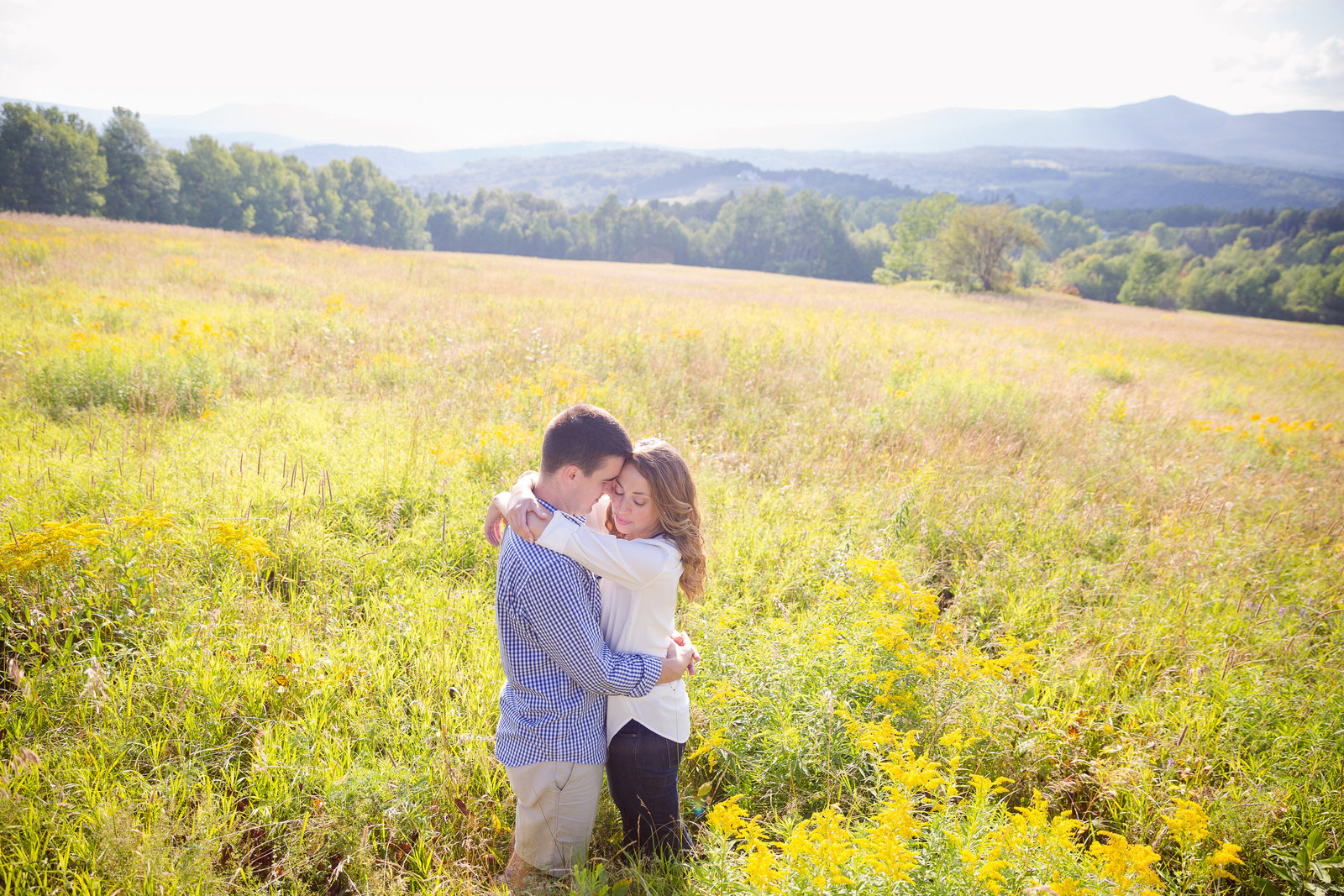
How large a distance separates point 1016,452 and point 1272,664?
3.49 metres

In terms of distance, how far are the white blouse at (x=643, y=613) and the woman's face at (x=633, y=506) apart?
0.20ft

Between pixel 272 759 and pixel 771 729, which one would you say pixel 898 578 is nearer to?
pixel 771 729

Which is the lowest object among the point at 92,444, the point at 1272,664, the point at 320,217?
the point at 1272,664

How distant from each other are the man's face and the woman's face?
6cm

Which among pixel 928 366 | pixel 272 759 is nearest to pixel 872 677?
pixel 272 759

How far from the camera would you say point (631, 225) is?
84.6m

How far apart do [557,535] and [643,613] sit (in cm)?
50

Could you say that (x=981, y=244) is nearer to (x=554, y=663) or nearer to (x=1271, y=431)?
(x=1271, y=431)

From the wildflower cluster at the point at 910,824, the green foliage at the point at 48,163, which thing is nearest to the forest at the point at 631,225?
the green foliage at the point at 48,163

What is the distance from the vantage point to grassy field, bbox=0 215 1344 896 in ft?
6.88

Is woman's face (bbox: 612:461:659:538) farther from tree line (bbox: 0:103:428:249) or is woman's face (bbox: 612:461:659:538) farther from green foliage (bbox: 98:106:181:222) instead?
green foliage (bbox: 98:106:181:222)

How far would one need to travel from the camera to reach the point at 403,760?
2480mm

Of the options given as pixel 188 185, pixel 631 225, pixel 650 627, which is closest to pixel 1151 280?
pixel 631 225

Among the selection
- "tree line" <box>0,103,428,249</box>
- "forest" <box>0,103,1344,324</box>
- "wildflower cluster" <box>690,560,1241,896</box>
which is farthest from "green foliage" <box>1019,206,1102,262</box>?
"wildflower cluster" <box>690,560,1241,896</box>
